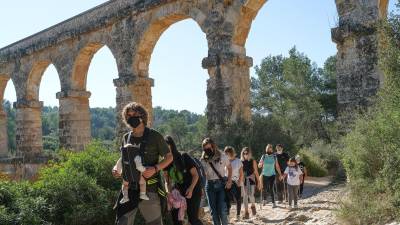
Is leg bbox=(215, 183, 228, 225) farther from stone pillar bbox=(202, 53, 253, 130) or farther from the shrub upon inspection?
the shrub

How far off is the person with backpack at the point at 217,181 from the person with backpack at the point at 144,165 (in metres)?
1.72

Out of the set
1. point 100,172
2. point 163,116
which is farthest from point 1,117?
point 163,116

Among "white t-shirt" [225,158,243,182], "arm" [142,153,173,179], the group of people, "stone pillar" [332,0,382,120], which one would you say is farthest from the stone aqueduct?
"arm" [142,153,173,179]

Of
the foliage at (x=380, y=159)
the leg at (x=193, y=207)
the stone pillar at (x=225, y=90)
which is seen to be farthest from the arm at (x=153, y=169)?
the stone pillar at (x=225, y=90)

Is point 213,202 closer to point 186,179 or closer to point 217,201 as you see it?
point 217,201

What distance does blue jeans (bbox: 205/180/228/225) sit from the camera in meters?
5.69

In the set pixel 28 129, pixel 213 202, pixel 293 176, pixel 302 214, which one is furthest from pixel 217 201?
pixel 28 129

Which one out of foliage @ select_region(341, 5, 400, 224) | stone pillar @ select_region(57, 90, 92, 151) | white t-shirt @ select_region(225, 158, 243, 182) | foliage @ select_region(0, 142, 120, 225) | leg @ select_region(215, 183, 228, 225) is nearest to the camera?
foliage @ select_region(341, 5, 400, 224)

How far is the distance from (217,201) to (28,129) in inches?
564

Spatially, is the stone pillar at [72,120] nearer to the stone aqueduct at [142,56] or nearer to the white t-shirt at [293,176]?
the stone aqueduct at [142,56]

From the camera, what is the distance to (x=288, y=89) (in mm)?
27797

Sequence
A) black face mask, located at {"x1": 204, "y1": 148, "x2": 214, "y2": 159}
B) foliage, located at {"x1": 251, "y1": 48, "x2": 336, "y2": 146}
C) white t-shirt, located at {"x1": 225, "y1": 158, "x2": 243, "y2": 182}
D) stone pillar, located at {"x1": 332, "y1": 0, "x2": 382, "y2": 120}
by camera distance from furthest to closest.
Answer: foliage, located at {"x1": 251, "y1": 48, "x2": 336, "y2": 146} → stone pillar, located at {"x1": 332, "y1": 0, "x2": 382, "y2": 120} → white t-shirt, located at {"x1": 225, "y1": 158, "x2": 243, "y2": 182} → black face mask, located at {"x1": 204, "y1": 148, "x2": 214, "y2": 159}

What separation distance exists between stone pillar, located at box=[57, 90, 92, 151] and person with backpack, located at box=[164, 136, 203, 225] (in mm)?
11486

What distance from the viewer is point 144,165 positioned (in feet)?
13.1
